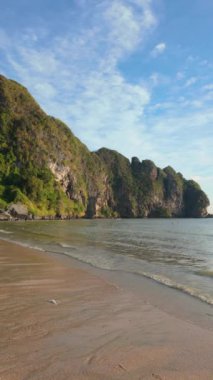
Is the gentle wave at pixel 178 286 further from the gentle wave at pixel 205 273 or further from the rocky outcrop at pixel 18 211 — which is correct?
the rocky outcrop at pixel 18 211

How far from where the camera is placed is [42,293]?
9.50 meters

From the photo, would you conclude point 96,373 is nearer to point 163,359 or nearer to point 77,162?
point 163,359

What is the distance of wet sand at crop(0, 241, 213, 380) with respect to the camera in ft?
15.5

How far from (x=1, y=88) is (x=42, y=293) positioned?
160 m

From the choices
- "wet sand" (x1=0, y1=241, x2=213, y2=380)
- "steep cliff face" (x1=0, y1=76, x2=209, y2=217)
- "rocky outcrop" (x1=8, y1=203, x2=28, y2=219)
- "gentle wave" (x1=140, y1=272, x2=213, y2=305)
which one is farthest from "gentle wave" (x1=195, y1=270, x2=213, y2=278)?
"steep cliff face" (x1=0, y1=76, x2=209, y2=217)

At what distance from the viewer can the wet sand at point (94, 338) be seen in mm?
4711

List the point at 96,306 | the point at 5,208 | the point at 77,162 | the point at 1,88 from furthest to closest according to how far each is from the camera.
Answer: the point at 77,162, the point at 1,88, the point at 5,208, the point at 96,306

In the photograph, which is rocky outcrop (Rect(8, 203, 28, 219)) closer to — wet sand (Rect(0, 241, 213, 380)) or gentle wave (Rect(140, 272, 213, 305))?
gentle wave (Rect(140, 272, 213, 305))

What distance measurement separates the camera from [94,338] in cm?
600

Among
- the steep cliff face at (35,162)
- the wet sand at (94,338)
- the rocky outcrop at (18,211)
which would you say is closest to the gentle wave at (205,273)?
the wet sand at (94,338)

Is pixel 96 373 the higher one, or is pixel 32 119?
pixel 32 119

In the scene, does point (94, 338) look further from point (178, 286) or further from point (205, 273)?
point (205, 273)

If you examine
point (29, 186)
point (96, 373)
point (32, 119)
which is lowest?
point (96, 373)

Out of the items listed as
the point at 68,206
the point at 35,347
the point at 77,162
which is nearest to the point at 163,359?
the point at 35,347
